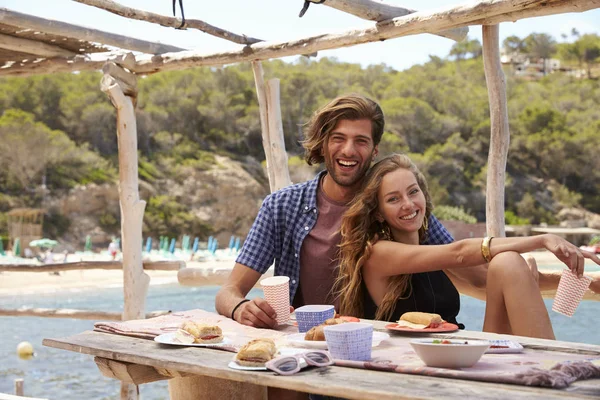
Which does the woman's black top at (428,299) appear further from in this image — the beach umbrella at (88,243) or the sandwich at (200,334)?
the beach umbrella at (88,243)

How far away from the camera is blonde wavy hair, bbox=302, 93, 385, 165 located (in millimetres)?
2885

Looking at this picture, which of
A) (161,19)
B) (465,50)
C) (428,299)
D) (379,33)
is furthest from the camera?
(465,50)

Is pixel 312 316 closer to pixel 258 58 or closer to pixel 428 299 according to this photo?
pixel 428 299

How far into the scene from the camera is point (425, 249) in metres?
2.45

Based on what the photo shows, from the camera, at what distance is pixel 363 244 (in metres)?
2.62

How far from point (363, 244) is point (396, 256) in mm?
151

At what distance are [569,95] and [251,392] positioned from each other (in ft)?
132

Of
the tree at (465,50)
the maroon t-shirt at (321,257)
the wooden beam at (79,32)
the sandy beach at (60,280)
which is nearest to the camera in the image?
the maroon t-shirt at (321,257)

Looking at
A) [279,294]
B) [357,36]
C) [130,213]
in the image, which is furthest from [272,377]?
[130,213]

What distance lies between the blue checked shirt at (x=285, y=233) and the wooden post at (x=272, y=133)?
2491 mm

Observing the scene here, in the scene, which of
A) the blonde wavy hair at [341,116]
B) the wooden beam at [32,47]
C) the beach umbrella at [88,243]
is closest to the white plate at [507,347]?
the blonde wavy hair at [341,116]

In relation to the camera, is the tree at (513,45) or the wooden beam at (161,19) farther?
the tree at (513,45)

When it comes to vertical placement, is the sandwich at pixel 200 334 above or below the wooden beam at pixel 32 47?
below

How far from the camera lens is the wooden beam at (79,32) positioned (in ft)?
15.3
